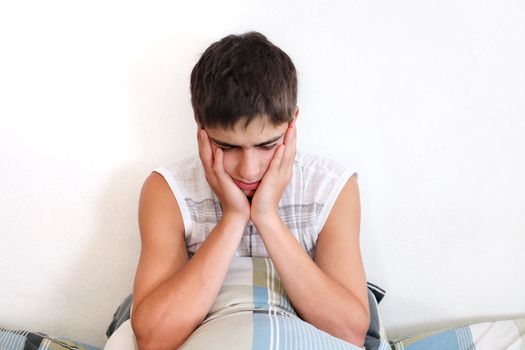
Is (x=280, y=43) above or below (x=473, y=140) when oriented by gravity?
above

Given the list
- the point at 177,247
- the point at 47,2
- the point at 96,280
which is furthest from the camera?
the point at 96,280

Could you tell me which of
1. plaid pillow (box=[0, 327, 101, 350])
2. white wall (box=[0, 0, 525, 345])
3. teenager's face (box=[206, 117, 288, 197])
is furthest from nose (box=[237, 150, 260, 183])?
plaid pillow (box=[0, 327, 101, 350])

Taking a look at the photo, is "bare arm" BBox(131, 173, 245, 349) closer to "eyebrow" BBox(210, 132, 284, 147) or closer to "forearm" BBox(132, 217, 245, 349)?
"forearm" BBox(132, 217, 245, 349)

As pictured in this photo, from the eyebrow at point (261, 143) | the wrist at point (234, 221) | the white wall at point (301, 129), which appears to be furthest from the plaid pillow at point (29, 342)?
the eyebrow at point (261, 143)

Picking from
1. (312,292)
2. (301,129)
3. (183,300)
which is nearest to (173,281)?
(183,300)

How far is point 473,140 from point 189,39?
28.5 inches

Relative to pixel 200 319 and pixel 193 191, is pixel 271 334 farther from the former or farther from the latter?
pixel 193 191

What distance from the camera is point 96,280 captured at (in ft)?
4.85

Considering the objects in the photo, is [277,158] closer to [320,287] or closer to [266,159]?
[266,159]

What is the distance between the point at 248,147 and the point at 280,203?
0.25 meters

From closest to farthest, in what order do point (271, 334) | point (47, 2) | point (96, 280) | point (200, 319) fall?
point (271, 334)
point (200, 319)
point (47, 2)
point (96, 280)

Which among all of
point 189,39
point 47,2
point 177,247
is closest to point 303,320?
point 177,247

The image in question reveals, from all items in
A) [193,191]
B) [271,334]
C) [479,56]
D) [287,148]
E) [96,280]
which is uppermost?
Answer: [479,56]

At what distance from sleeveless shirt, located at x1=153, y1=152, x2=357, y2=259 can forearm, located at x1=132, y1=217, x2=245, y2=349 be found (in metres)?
0.16
